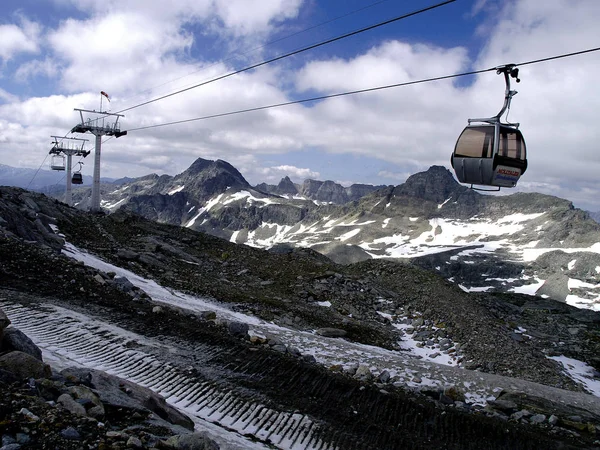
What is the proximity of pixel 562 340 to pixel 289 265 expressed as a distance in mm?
22799

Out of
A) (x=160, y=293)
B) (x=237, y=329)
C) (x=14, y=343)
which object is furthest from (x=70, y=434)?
(x=160, y=293)

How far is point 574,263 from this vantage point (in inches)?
7648

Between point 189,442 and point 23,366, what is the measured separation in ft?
10.9

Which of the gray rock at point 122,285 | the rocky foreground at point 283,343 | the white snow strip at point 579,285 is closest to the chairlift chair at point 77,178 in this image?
the rocky foreground at point 283,343

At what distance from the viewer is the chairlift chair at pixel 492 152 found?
12.6 metres

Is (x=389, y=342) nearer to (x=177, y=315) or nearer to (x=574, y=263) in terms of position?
(x=177, y=315)

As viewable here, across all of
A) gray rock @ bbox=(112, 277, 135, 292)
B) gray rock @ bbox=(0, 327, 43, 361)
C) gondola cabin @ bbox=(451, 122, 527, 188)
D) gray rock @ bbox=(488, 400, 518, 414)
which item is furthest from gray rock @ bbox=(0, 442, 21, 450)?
gray rock @ bbox=(112, 277, 135, 292)

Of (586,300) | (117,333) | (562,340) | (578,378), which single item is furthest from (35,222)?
(586,300)

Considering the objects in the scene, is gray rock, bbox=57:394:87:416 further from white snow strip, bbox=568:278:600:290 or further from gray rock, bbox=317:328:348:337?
white snow strip, bbox=568:278:600:290

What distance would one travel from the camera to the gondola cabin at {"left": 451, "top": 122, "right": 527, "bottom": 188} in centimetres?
1261

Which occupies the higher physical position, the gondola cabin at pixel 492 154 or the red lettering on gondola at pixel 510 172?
the gondola cabin at pixel 492 154

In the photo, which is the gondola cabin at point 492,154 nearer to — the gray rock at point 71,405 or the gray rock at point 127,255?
the gray rock at point 71,405

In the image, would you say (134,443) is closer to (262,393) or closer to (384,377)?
(262,393)

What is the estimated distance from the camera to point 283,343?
14914 mm
